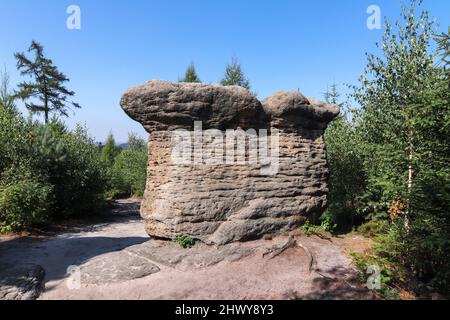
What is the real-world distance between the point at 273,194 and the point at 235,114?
2.57 m

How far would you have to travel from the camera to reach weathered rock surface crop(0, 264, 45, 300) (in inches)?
240

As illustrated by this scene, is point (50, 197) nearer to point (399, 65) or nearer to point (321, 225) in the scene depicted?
point (321, 225)

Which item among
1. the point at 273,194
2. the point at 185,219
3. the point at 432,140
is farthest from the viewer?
the point at 273,194

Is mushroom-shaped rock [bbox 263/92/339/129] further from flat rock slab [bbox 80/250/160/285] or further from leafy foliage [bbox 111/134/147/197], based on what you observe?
leafy foliage [bbox 111/134/147/197]

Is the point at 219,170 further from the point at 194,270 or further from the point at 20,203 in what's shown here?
the point at 20,203

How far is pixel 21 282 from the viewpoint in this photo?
653 cm

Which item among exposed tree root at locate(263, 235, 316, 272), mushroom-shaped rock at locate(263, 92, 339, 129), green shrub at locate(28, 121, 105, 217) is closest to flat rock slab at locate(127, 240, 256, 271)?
exposed tree root at locate(263, 235, 316, 272)

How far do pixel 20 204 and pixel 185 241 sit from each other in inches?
285

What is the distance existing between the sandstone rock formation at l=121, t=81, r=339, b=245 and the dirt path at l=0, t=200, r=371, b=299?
0.53m

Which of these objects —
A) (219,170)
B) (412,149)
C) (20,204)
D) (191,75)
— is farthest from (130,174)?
(412,149)

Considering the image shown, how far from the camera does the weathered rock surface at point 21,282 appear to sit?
611 cm
